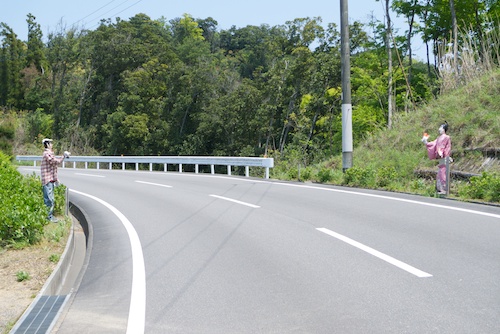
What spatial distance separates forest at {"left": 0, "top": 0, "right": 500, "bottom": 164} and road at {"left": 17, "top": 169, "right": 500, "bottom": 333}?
598 inches

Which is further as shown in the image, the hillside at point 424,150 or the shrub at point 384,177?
the hillside at point 424,150

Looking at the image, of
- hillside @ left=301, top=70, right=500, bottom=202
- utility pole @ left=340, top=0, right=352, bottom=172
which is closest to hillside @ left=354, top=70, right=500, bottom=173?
hillside @ left=301, top=70, right=500, bottom=202

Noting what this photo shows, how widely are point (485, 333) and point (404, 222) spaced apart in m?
4.86

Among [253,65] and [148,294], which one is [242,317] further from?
[253,65]

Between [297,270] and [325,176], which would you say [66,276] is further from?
[325,176]

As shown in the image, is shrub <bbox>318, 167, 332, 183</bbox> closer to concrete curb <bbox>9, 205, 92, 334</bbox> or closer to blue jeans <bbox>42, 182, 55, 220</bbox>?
concrete curb <bbox>9, 205, 92, 334</bbox>

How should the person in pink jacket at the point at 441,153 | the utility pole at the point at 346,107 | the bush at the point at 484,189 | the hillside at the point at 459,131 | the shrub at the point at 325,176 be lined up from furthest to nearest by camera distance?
the shrub at the point at 325,176, the utility pole at the point at 346,107, the hillside at the point at 459,131, the person in pink jacket at the point at 441,153, the bush at the point at 484,189

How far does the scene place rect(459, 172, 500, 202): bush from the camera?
34.5ft

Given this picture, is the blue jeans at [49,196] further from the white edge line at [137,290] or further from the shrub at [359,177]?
the shrub at [359,177]

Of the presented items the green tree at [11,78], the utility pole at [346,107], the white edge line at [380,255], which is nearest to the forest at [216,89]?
the green tree at [11,78]

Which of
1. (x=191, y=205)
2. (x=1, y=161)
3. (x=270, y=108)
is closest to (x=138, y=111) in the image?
(x=270, y=108)

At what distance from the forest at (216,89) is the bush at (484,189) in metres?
11.5

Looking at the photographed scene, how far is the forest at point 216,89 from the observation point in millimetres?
34281

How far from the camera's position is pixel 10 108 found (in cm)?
7131
